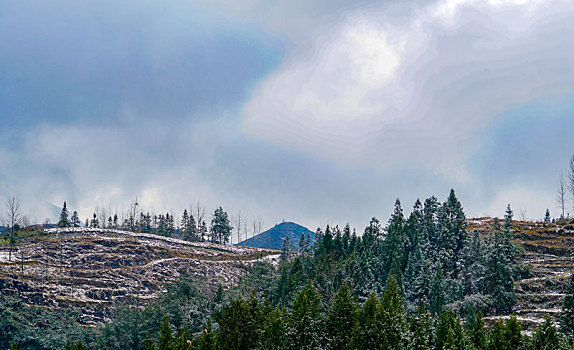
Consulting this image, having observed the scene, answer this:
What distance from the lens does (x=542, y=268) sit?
67625 mm

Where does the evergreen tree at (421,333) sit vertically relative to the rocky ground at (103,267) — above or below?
below

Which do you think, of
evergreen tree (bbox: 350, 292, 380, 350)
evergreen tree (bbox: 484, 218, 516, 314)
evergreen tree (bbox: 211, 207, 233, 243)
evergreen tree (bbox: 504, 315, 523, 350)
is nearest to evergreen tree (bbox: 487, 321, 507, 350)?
evergreen tree (bbox: 504, 315, 523, 350)

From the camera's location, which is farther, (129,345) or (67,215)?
(67,215)

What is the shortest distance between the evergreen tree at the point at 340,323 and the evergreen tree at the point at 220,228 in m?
96.3

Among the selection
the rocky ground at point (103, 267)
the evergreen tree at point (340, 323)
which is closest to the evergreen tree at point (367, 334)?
the evergreen tree at point (340, 323)

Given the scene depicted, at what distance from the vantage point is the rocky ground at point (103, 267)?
261 feet

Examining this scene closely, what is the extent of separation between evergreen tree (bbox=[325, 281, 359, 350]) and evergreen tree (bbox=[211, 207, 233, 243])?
96.3 m

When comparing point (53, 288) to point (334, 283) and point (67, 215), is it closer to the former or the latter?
point (67, 215)

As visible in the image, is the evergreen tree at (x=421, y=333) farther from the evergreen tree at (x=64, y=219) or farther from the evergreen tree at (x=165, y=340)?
the evergreen tree at (x=64, y=219)

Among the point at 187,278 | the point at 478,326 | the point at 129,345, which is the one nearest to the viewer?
the point at 478,326

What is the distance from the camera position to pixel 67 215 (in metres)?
118

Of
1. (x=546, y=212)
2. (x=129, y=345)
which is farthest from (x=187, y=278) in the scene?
(x=546, y=212)

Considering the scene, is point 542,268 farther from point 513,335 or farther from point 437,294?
point 513,335

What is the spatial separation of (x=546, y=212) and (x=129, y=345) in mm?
121954
